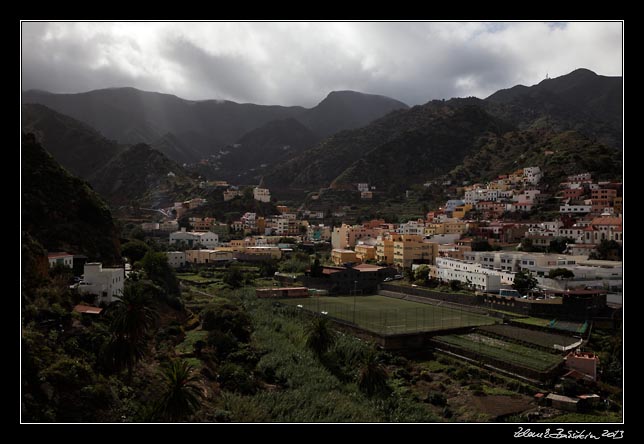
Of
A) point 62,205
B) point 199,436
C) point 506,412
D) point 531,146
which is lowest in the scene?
point 506,412

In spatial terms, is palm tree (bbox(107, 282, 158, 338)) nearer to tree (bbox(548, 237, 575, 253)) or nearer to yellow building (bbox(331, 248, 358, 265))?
yellow building (bbox(331, 248, 358, 265))

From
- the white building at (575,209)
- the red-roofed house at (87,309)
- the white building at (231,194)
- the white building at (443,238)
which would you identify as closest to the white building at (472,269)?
the white building at (443,238)

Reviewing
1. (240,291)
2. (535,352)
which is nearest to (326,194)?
(240,291)

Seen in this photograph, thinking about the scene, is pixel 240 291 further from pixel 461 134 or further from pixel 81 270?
pixel 461 134

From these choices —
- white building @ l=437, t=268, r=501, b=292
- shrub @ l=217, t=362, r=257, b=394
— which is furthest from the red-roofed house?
white building @ l=437, t=268, r=501, b=292

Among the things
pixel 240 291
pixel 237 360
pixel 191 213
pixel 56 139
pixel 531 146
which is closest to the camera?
pixel 237 360

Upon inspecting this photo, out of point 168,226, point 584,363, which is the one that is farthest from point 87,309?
point 168,226

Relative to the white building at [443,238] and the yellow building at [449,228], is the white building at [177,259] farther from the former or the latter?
the yellow building at [449,228]
